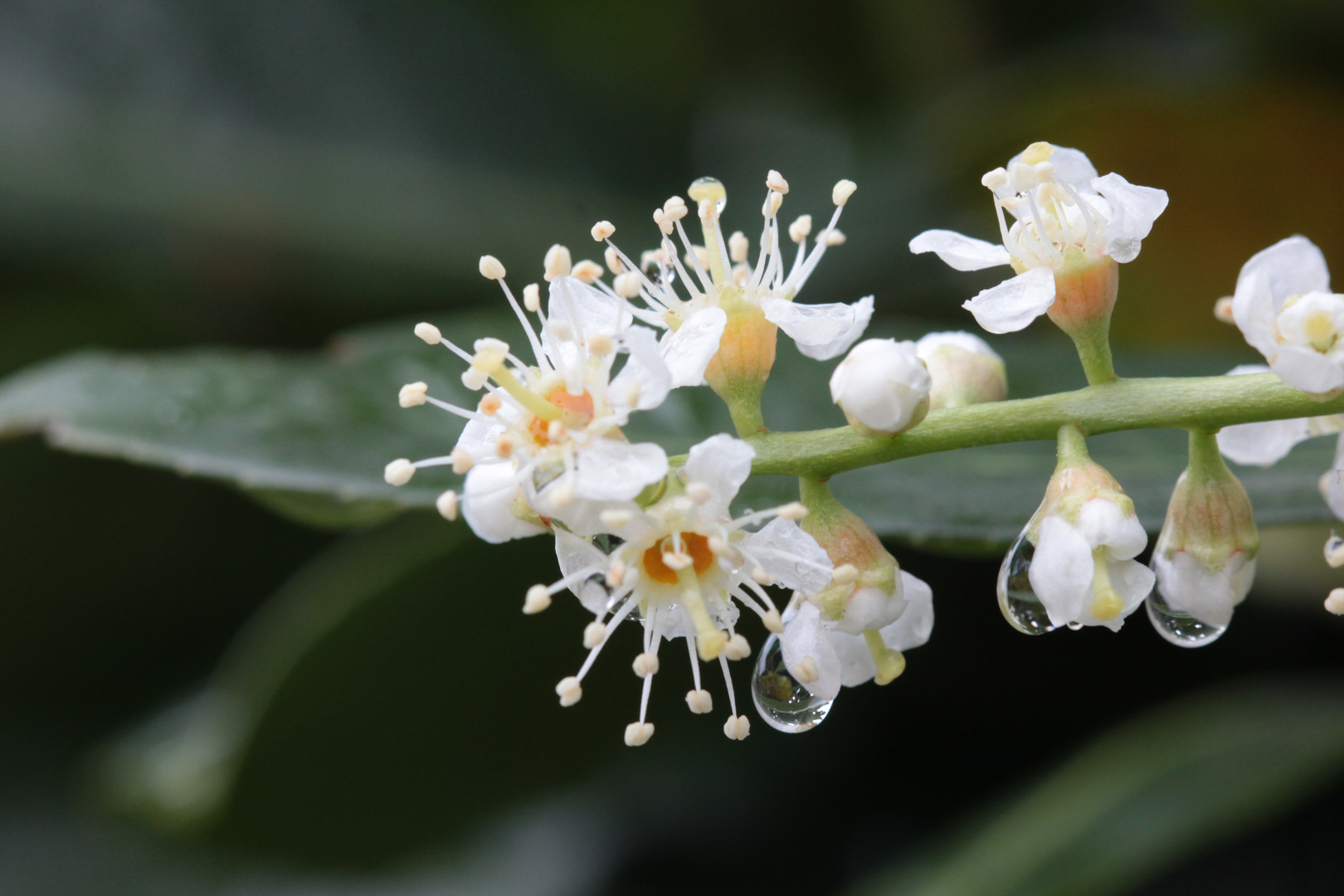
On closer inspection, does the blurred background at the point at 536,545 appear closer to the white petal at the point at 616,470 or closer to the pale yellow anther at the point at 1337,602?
the pale yellow anther at the point at 1337,602

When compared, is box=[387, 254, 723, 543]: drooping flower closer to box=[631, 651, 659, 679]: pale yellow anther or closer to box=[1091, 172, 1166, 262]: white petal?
box=[631, 651, 659, 679]: pale yellow anther

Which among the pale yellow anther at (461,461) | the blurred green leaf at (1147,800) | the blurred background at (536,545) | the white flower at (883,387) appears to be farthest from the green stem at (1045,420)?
the blurred green leaf at (1147,800)

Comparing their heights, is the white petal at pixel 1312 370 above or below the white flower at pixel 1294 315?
below

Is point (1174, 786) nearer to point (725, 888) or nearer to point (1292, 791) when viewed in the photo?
point (1292, 791)

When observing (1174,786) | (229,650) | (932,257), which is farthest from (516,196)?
(1174,786)

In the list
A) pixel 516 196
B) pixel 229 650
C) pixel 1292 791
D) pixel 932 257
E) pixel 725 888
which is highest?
pixel 516 196

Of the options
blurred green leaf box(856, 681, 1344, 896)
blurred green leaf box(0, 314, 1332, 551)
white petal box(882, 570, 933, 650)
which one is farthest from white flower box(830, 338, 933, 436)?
blurred green leaf box(856, 681, 1344, 896)

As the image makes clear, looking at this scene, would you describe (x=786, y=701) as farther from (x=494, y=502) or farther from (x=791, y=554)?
(x=494, y=502)
